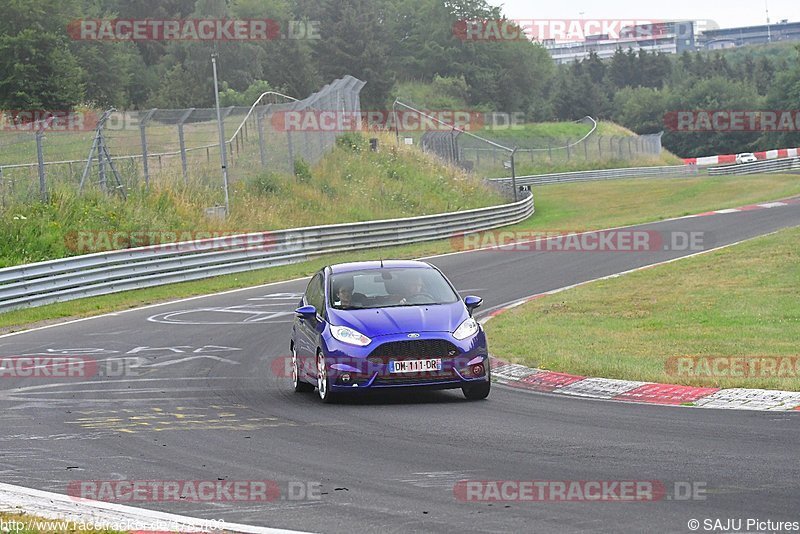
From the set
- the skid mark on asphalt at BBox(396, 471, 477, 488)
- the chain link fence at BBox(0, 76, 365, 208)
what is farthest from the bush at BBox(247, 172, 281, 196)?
the skid mark on asphalt at BBox(396, 471, 477, 488)

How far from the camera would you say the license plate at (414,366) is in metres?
11.7

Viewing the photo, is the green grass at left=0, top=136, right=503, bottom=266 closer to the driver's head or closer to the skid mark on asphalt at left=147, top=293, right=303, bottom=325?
the skid mark on asphalt at left=147, top=293, right=303, bottom=325

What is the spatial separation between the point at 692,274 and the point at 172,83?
75120 mm

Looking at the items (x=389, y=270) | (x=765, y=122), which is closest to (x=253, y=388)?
(x=389, y=270)

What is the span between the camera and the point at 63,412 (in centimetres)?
1170

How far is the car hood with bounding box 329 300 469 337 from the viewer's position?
11898mm

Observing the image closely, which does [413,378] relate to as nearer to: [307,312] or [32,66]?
[307,312]

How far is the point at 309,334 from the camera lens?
12883 millimetres

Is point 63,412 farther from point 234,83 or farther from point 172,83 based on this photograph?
point 234,83

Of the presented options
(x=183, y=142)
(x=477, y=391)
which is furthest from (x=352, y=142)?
(x=477, y=391)

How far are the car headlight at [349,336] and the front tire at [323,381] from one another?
26 centimetres
